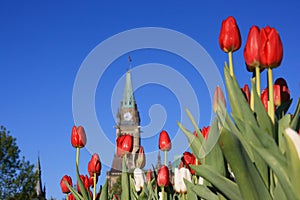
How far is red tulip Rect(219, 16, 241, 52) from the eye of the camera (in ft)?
5.49

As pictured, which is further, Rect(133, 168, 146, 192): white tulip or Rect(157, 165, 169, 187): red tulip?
Rect(133, 168, 146, 192): white tulip

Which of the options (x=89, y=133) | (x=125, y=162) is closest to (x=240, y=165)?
(x=89, y=133)

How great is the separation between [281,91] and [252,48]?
34cm

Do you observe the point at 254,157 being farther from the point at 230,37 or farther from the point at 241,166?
the point at 230,37

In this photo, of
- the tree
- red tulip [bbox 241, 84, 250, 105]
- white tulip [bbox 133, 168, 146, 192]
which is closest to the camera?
red tulip [bbox 241, 84, 250, 105]

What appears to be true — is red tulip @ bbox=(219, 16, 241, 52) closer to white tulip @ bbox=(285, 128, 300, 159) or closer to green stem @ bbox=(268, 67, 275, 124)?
green stem @ bbox=(268, 67, 275, 124)

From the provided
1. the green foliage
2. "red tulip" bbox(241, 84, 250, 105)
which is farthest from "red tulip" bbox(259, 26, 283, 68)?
"red tulip" bbox(241, 84, 250, 105)

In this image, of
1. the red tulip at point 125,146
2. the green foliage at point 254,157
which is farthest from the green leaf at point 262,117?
the red tulip at point 125,146

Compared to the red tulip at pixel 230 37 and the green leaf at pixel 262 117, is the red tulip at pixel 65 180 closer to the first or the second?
the red tulip at pixel 230 37

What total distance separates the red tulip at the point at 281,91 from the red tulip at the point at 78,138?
1.40 m

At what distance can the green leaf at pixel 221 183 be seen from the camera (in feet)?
4.63

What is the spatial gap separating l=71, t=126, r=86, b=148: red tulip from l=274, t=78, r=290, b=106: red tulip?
1.40 metres

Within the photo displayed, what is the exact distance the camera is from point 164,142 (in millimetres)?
2768

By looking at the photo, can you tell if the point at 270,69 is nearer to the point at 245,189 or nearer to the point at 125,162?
the point at 245,189
